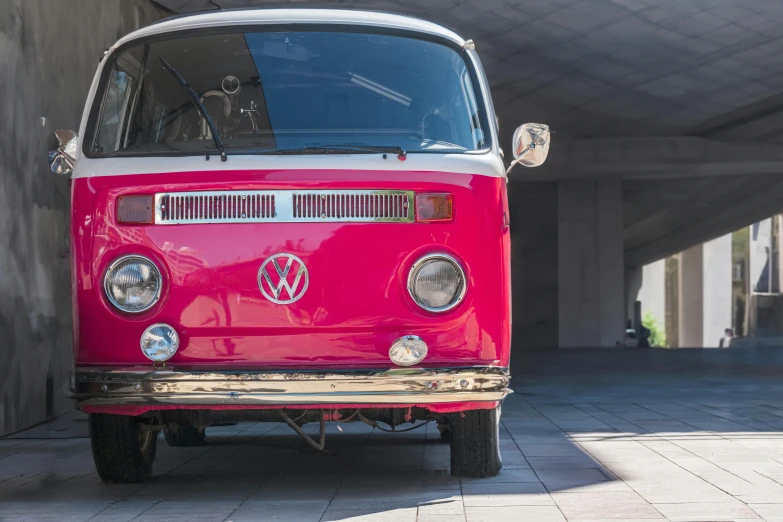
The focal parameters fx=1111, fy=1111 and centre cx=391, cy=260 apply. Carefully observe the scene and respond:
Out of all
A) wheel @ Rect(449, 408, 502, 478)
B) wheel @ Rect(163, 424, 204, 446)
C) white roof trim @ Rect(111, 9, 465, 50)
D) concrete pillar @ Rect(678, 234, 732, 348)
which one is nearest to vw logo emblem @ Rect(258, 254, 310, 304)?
wheel @ Rect(449, 408, 502, 478)

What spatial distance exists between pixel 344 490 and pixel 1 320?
15.1 ft

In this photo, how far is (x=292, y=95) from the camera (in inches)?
221

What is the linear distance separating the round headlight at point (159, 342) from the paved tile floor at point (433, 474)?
0.72 metres

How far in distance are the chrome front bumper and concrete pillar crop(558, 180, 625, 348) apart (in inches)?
1134

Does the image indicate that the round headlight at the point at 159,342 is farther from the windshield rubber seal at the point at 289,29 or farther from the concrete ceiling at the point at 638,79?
the concrete ceiling at the point at 638,79

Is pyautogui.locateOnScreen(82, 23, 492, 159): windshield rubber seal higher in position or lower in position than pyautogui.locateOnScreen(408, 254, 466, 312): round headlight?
higher

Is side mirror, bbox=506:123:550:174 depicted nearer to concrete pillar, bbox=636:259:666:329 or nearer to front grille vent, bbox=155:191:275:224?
front grille vent, bbox=155:191:275:224

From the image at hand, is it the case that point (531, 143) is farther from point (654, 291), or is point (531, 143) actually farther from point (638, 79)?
point (654, 291)

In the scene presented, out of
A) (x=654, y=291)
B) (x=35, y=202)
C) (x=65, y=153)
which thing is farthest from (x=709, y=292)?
(x=65, y=153)

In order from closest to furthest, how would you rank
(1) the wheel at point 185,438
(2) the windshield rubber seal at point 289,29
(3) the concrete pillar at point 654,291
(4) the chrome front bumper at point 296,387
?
1. (4) the chrome front bumper at point 296,387
2. (2) the windshield rubber seal at point 289,29
3. (1) the wheel at point 185,438
4. (3) the concrete pillar at point 654,291

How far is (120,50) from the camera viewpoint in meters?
5.90

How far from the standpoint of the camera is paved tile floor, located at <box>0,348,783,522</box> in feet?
16.7

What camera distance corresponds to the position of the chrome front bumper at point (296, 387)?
5016mm

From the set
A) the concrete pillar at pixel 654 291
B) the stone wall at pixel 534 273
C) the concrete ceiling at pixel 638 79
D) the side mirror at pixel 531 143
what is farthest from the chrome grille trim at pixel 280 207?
the concrete pillar at pixel 654 291
